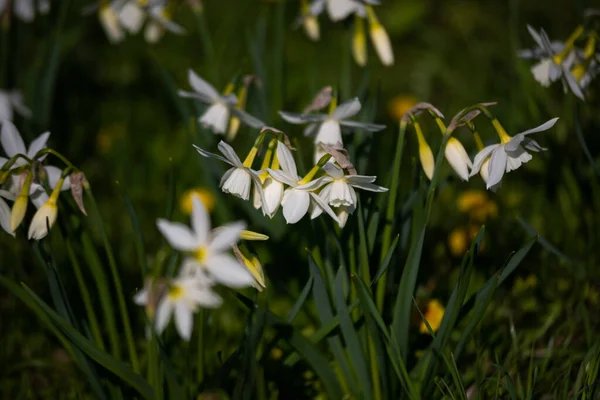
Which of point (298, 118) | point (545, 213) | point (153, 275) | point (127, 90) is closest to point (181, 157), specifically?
point (127, 90)

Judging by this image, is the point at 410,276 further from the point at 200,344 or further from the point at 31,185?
the point at 31,185

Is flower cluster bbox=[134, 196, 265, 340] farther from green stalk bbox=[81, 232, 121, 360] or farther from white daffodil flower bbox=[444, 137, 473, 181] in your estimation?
white daffodil flower bbox=[444, 137, 473, 181]

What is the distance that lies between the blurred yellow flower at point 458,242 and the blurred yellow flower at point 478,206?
0.11 meters

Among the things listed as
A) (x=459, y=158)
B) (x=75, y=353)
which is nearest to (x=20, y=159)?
(x=75, y=353)

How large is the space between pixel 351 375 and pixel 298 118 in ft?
1.89

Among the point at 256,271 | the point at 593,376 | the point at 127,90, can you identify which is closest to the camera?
the point at 256,271

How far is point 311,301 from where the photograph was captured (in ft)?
5.66

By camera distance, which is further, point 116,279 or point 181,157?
point 181,157

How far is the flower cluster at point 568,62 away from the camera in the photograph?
1.38m

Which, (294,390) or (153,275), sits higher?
(153,275)

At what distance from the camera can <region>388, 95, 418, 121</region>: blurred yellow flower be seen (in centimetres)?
268

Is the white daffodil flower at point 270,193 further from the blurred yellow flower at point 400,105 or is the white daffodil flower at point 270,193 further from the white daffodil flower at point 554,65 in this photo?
the blurred yellow flower at point 400,105

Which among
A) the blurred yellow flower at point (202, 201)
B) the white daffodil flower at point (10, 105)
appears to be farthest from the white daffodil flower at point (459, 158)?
the white daffodil flower at point (10, 105)

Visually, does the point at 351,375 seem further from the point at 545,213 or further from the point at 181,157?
the point at 181,157
